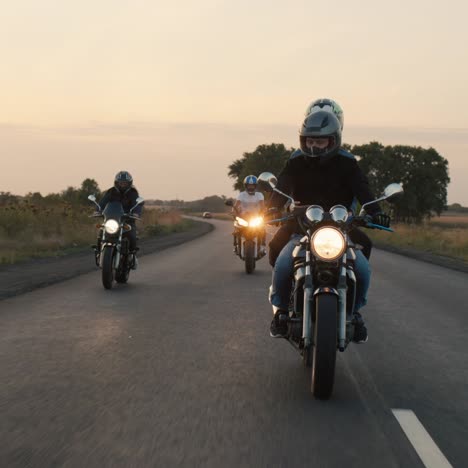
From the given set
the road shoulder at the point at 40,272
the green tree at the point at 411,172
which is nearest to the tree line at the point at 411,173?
the green tree at the point at 411,172

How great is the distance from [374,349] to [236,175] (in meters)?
108

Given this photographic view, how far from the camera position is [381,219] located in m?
5.30

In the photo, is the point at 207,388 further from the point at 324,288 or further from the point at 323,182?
the point at 323,182

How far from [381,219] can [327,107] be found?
1080 millimetres

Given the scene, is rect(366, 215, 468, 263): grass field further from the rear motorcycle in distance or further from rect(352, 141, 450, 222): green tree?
rect(352, 141, 450, 222): green tree

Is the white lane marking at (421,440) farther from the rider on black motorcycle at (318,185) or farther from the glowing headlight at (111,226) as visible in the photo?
the glowing headlight at (111,226)

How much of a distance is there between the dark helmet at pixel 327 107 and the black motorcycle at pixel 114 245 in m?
6.19

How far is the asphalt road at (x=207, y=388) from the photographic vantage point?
3.75 meters

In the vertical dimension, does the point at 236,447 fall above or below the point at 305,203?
below

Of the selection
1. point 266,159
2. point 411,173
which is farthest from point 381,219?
point 266,159

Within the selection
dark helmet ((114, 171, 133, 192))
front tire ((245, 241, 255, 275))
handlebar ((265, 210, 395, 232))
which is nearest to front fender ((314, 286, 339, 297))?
handlebar ((265, 210, 395, 232))

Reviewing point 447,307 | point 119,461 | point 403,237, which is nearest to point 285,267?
point 119,461

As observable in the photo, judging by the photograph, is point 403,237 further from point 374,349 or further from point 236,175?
point 236,175

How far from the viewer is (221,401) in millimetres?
4762
